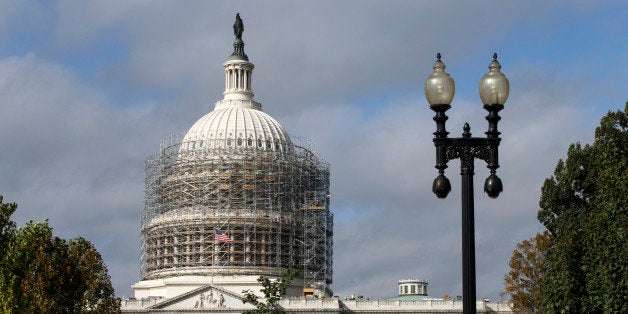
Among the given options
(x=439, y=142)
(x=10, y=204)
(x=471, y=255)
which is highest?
(x=10, y=204)

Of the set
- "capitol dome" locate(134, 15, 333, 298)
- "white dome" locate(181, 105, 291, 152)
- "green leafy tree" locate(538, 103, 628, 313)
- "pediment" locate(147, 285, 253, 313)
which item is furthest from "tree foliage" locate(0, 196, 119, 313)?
"white dome" locate(181, 105, 291, 152)

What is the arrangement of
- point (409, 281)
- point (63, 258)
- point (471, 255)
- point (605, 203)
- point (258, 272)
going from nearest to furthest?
point (471, 255) < point (605, 203) < point (63, 258) < point (258, 272) < point (409, 281)

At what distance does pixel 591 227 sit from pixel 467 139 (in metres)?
38.7

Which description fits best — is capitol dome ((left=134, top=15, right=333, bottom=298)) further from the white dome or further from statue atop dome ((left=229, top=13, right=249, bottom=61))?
statue atop dome ((left=229, top=13, right=249, bottom=61))

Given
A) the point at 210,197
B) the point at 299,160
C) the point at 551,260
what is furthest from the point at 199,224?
the point at 551,260

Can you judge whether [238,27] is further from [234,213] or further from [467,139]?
[467,139]

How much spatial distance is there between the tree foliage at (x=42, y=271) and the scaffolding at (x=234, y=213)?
246 feet

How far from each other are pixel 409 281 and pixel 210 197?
3561 centimetres

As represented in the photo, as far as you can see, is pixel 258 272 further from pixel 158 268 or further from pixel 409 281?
pixel 409 281

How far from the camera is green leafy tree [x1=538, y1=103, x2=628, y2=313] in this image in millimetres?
70125

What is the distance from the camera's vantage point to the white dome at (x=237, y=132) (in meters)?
173

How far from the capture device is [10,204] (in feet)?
298

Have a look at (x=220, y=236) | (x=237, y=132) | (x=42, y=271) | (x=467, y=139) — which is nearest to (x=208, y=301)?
(x=220, y=236)

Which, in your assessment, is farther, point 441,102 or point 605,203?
point 605,203
